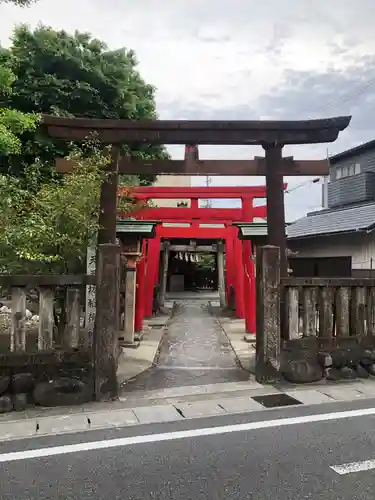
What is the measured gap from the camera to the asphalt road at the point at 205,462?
12.0ft

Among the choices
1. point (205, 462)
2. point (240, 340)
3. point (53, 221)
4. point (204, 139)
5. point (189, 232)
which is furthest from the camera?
point (189, 232)

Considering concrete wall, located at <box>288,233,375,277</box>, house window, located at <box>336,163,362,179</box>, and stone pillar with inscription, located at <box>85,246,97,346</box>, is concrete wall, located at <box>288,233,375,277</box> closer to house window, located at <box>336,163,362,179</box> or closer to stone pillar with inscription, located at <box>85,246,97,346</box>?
stone pillar with inscription, located at <box>85,246,97,346</box>

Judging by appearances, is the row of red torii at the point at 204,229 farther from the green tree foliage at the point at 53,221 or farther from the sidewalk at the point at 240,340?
the green tree foliage at the point at 53,221

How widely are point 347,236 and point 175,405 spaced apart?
10.1 metres

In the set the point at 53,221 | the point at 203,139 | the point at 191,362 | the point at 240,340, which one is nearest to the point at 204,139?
the point at 203,139

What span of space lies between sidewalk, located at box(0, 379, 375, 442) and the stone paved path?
0.45 meters

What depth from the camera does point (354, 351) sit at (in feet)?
24.8

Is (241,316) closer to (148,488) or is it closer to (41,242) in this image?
(41,242)

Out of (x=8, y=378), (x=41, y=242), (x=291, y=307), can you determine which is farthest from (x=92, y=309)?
(x=291, y=307)

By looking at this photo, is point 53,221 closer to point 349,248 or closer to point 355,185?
point 349,248

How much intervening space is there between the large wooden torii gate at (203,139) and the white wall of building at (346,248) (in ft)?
19.4

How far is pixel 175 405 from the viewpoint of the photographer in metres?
6.19

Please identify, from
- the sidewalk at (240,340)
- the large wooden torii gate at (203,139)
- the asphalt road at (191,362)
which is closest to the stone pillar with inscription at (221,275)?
the sidewalk at (240,340)

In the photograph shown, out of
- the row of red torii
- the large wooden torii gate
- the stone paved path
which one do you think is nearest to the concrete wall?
the row of red torii
